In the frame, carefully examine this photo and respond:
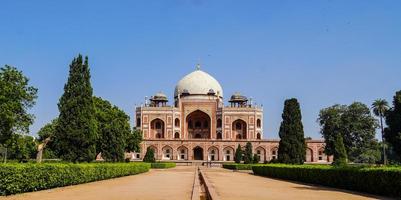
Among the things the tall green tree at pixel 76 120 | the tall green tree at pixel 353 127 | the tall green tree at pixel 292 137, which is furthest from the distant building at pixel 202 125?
the tall green tree at pixel 76 120

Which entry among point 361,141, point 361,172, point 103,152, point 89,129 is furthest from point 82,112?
point 361,141

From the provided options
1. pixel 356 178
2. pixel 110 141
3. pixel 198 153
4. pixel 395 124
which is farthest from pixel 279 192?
pixel 198 153

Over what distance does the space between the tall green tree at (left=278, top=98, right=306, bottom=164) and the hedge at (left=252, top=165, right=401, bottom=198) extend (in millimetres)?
8617

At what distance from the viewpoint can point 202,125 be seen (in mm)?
78188

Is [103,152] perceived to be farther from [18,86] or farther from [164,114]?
[164,114]

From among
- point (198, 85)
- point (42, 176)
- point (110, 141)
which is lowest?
point (42, 176)

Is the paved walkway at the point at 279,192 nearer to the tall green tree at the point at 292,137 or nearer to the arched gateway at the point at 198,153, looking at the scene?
the tall green tree at the point at 292,137

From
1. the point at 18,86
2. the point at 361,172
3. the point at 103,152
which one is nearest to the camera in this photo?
the point at 361,172

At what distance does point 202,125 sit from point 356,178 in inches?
2457

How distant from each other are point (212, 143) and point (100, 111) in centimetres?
3174

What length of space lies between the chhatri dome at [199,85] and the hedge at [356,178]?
54038 mm

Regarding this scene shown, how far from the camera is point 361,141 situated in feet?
199

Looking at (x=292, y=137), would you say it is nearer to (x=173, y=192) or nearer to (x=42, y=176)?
(x=173, y=192)

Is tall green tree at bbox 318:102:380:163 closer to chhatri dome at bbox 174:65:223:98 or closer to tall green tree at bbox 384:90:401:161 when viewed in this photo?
tall green tree at bbox 384:90:401:161
